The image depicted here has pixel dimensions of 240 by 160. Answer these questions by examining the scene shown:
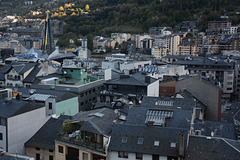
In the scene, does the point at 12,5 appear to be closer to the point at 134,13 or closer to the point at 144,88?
the point at 134,13

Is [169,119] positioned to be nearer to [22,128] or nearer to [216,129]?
[216,129]

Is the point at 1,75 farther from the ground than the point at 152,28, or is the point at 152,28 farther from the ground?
the point at 152,28

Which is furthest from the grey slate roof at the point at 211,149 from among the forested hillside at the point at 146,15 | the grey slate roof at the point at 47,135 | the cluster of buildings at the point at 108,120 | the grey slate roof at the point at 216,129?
the forested hillside at the point at 146,15

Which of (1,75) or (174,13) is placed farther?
(174,13)

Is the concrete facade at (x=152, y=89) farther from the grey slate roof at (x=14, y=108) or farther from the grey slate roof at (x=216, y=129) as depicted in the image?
the grey slate roof at (x=14, y=108)

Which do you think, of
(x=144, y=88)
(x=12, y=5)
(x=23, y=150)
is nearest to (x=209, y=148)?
(x=23, y=150)
